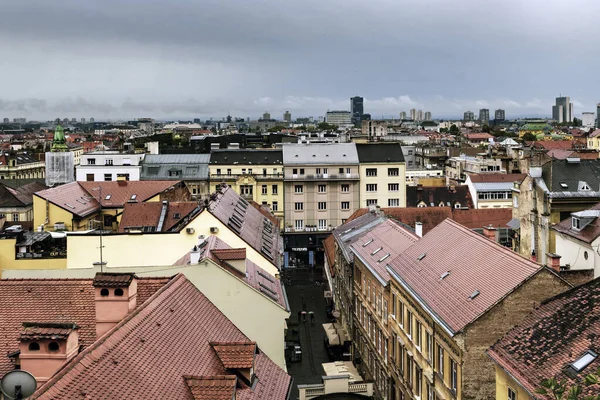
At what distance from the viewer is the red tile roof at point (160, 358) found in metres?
15.8

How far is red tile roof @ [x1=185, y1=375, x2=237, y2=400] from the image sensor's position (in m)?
17.2

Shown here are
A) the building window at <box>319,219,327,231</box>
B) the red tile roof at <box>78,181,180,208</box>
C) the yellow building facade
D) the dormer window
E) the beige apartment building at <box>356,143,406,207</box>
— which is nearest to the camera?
the dormer window

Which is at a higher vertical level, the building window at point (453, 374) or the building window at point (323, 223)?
the building window at point (453, 374)

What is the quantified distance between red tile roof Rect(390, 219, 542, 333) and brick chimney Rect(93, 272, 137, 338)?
13.4m

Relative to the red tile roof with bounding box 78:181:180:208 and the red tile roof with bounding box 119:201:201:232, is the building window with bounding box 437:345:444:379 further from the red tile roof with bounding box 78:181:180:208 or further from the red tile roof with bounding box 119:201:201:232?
the red tile roof with bounding box 78:181:180:208

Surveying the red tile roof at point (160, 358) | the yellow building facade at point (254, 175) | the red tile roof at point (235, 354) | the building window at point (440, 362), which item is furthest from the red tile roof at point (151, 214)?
the yellow building facade at point (254, 175)

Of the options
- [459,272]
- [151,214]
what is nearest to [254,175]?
[151,214]

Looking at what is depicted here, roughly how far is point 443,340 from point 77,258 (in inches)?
976

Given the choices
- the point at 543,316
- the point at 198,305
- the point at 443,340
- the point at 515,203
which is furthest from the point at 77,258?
the point at 515,203

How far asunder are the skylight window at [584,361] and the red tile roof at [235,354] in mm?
9963

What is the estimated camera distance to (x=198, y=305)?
2430 cm

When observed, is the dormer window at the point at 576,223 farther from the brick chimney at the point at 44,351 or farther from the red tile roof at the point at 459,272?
the brick chimney at the point at 44,351

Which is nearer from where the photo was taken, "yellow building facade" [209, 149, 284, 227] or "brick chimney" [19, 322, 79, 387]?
"brick chimney" [19, 322, 79, 387]

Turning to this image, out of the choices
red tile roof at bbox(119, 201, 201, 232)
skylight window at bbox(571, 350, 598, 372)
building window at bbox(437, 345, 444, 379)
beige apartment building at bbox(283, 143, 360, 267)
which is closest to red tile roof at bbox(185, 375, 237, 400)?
skylight window at bbox(571, 350, 598, 372)
